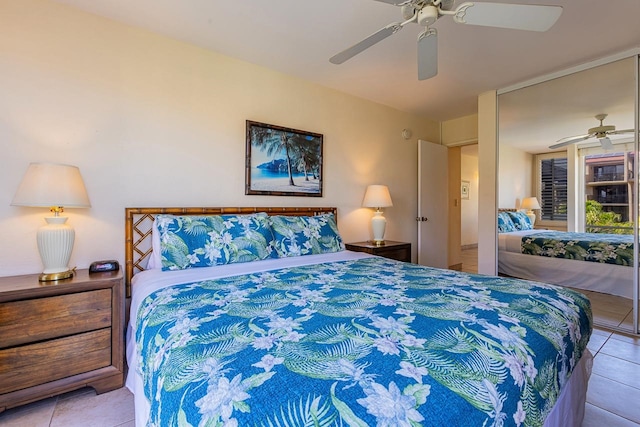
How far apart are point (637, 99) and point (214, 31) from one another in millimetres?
3760

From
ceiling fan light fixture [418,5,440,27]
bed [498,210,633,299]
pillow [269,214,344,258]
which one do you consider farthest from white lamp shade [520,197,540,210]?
ceiling fan light fixture [418,5,440,27]

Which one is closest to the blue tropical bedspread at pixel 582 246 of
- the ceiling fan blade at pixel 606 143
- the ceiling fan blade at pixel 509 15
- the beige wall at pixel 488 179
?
the beige wall at pixel 488 179

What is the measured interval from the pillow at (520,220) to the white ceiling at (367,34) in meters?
1.51

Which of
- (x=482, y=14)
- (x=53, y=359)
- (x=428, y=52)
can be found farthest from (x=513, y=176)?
(x=53, y=359)

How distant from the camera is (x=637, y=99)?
2.63 metres

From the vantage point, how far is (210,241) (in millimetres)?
2107

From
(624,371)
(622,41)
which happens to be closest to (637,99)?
(622,41)

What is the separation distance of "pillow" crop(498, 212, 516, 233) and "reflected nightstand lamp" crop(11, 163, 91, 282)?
4.03 m

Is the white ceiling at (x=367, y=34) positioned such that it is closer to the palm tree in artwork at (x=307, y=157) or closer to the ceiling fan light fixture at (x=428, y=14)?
the ceiling fan light fixture at (x=428, y=14)

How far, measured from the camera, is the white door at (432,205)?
423cm

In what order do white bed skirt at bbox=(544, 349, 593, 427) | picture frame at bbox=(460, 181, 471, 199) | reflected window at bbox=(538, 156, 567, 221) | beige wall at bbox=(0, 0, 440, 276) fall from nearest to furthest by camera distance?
white bed skirt at bbox=(544, 349, 593, 427)
beige wall at bbox=(0, 0, 440, 276)
reflected window at bbox=(538, 156, 567, 221)
picture frame at bbox=(460, 181, 471, 199)

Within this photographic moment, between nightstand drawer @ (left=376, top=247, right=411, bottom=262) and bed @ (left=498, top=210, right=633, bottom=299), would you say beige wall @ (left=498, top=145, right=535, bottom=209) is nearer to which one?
bed @ (left=498, top=210, right=633, bottom=299)

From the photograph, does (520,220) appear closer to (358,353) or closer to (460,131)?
(460,131)

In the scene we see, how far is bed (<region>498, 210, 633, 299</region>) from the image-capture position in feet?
9.08
